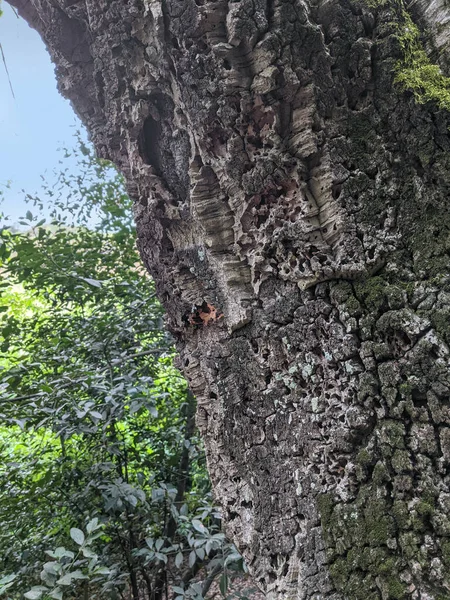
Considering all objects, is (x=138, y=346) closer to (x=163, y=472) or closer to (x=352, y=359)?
(x=163, y=472)

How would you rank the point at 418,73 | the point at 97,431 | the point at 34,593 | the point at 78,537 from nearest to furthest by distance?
the point at 418,73
the point at 34,593
the point at 78,537
the point at 97,431

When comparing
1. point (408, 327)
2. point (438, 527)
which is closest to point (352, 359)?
point (408, 327)

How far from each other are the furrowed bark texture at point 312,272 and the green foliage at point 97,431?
0.58 m

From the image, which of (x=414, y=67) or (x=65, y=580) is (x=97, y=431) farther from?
(x=414, y=67)

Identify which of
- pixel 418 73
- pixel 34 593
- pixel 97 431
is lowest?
pixel 34 593

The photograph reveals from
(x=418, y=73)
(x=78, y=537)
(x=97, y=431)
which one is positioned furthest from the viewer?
(x=97, y=431)

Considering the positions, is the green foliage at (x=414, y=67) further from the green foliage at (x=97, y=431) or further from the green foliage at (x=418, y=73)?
the green foliage at (x=97, y=431)

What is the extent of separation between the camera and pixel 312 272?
753 millimetres

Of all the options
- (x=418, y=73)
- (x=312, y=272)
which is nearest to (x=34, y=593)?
(x=312, y=272)

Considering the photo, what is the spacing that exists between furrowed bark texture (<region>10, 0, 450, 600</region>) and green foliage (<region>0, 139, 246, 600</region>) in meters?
0.58

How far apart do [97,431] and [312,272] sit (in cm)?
120

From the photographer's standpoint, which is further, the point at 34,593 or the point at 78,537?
the point at 78,537

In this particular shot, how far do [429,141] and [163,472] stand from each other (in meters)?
1.83

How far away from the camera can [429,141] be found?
0.73m
